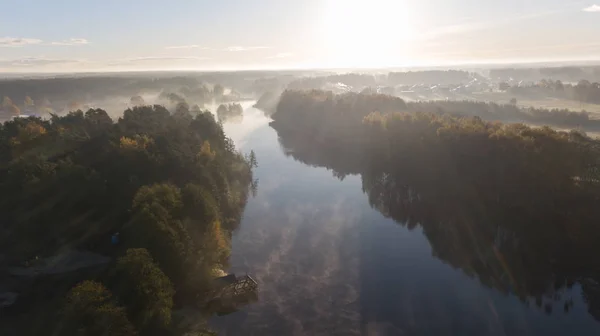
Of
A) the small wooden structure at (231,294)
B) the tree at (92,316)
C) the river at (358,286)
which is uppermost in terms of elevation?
the tree at (92,316)

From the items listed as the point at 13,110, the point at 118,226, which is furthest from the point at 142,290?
the point at 13,110

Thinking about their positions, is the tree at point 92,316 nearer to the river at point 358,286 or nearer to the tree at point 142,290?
the tree at point 142,290

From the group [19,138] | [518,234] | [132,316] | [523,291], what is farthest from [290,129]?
[132,316]

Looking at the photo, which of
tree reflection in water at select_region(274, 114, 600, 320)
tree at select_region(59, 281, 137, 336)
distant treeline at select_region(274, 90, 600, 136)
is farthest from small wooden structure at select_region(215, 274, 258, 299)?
distant treeline at select_region(274, 90, 600, 136)

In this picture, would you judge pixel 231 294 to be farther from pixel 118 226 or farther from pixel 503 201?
pixel 503 201

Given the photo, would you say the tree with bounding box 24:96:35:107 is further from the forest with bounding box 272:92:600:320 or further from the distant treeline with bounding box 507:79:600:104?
the distant treeline with bounding box 507:79:600:104

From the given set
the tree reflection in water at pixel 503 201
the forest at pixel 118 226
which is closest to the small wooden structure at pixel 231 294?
the forest at pixel 118 226

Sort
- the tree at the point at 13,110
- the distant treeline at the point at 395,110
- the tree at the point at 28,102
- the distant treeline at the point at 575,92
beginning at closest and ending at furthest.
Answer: the distant treeline at the point at 395,110 < the tree at the point at 13,110 < the distant treeline at the point at 575,92 < the tree at the point at 28,102
